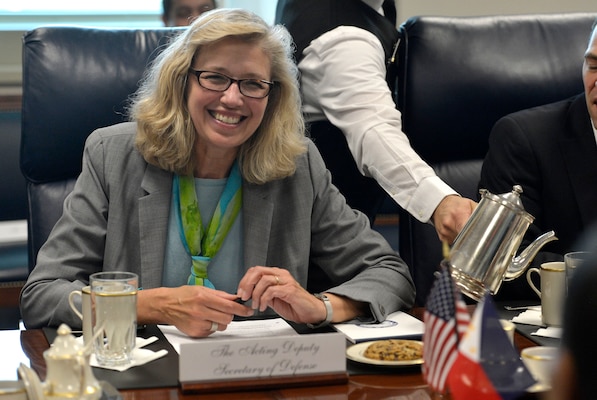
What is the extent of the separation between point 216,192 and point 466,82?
802mm

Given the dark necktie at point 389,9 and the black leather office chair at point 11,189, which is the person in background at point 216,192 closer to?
the dark necktie at point 389,9

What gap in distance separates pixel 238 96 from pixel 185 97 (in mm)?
136

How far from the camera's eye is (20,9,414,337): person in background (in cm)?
193

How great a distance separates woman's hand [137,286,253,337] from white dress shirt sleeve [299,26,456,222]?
0.63m

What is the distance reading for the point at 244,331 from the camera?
5.37 feet

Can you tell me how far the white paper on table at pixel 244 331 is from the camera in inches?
62.9

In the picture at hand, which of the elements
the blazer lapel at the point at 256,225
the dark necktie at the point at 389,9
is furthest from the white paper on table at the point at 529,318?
the dark necktie at the point at 389,9

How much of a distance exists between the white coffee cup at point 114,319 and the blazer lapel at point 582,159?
1.21 m

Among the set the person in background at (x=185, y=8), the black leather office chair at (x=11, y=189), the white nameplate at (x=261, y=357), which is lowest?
the black leather office chair at (x=11, y=189)

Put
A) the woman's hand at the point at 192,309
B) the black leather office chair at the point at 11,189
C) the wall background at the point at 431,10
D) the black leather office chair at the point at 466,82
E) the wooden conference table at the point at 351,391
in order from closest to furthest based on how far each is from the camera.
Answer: the wooden conference table at the point at 351,391 < the woman's hand at the point at 192,309 < the black leather office chair at the point at 466,82 < the black leather office chair at the point at 11,189 < the wall background at the point at 431,10

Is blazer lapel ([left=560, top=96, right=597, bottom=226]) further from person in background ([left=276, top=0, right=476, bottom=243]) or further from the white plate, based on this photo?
the white plate

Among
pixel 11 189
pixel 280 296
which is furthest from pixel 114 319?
pixel 11 189

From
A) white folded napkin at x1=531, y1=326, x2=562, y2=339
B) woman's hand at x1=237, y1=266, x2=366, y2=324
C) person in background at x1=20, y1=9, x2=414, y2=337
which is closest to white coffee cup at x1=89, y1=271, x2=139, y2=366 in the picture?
woman's hand at x1=237, y1=266, x2=366, y2=324

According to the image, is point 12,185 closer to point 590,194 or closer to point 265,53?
point 265,53
